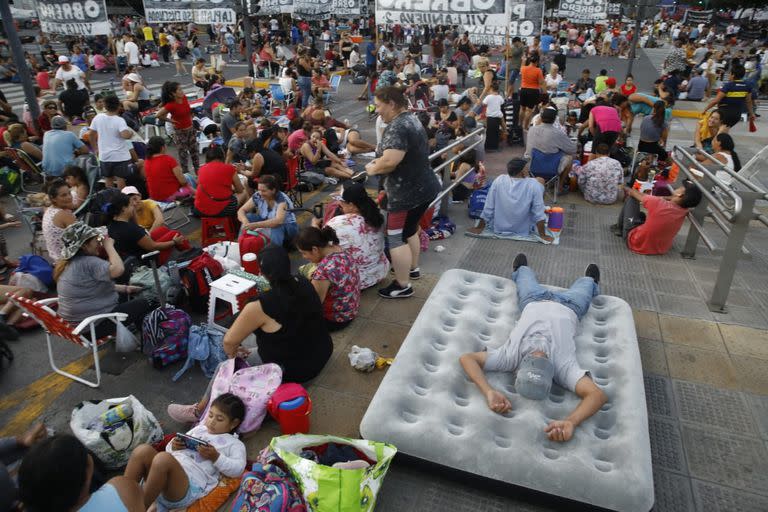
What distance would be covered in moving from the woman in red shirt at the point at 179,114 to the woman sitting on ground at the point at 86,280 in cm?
465

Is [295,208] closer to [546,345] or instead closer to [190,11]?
[546,345]

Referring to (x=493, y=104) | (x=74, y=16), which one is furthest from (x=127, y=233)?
(x=493, y=104)

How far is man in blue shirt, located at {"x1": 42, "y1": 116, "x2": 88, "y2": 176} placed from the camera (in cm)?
816

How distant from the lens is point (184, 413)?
3.83 meters

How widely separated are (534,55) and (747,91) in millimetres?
4471

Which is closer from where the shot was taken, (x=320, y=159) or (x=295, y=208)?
(x=295, y=208)

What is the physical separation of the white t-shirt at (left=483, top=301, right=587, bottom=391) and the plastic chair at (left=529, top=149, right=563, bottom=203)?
15.6 ft

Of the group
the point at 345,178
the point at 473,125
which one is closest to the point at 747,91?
the point at 473,125

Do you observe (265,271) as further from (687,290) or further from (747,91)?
(747,91)

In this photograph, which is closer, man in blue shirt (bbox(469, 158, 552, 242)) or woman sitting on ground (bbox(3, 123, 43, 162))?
man in blue shirt (bbox(469, 158, 552, 242))

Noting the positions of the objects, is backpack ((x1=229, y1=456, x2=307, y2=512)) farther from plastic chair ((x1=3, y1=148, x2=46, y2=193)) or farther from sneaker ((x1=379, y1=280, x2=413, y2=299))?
plastic chair ((x1=3, y1=148, x2=46, y2=193))

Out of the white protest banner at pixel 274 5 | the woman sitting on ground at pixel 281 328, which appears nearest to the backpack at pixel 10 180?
the woman sitting on ground at pixel 281 328

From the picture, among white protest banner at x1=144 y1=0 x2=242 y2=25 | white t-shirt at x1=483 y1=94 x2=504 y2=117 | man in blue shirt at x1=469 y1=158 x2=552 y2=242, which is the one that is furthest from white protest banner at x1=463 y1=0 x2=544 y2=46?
white protest banner at x1=144 y1=0 x2=242 y2=25

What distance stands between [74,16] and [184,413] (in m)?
8.91
